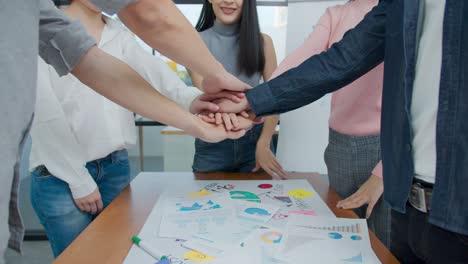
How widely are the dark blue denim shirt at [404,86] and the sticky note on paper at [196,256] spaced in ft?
1.42

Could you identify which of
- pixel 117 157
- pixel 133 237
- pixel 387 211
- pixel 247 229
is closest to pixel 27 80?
pixel 133 237

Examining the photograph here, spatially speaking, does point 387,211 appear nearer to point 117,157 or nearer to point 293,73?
point 293,73

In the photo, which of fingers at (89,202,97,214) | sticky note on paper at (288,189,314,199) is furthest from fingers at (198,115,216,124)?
fingers at (89,202,97,214)

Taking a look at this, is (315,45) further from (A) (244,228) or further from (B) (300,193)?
(A) (244,228)

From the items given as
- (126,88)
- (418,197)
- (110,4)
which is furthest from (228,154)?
(110,4)

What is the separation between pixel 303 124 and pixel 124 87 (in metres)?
1.30

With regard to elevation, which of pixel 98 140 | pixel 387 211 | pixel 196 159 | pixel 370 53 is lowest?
pixel 387 211

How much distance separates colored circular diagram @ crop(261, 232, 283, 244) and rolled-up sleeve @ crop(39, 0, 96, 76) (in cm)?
64

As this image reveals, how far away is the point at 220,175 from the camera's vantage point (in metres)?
1.43

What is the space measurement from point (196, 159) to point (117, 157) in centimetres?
33

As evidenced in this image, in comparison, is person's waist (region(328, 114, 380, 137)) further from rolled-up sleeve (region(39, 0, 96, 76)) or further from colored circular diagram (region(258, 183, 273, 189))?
rolled-up sleeve (region(39, 0, 96, 76))

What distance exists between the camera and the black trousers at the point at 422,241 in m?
0.71

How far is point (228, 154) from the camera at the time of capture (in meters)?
1.50

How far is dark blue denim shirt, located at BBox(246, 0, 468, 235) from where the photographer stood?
674 mm
